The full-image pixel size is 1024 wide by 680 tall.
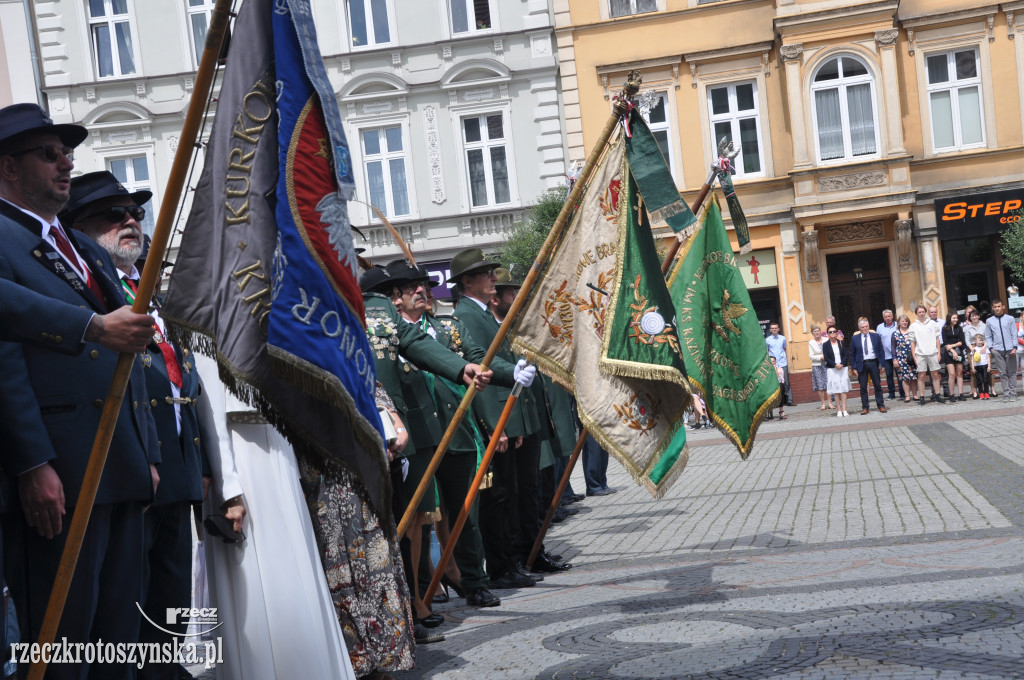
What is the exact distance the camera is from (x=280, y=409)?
4145 millimetres

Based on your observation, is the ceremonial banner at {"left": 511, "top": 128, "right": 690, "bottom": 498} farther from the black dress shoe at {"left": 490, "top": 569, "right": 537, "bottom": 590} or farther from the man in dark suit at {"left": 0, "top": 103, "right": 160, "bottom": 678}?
the man in dark suit at {"left": 0, "top": 103, "right": 160, "bottom": 678}

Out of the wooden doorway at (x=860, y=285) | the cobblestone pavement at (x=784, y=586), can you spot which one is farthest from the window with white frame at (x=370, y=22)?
the cobblestone pavement at (x=784, y=586)

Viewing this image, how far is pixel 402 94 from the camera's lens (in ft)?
90.2

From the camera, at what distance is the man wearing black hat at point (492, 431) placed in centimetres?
807

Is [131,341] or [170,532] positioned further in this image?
[170,532]

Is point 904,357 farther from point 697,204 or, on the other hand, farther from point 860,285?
point 697,204

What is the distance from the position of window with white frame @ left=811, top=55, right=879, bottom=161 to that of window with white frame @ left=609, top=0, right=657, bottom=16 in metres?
4.30

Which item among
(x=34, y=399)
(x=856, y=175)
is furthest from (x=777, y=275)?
(x=34, y=399)

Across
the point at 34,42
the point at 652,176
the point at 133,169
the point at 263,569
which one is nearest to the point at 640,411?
the point at 652,176

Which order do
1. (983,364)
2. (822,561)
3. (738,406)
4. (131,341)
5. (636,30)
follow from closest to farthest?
(131,341)
(822,561)
(738,406)
(983,364)
(636,30)

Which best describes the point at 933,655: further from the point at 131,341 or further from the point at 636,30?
the point at 636,30

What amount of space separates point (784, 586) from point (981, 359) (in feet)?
56.0

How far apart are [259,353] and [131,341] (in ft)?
2.69

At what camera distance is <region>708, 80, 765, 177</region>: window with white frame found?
90.2 ft
